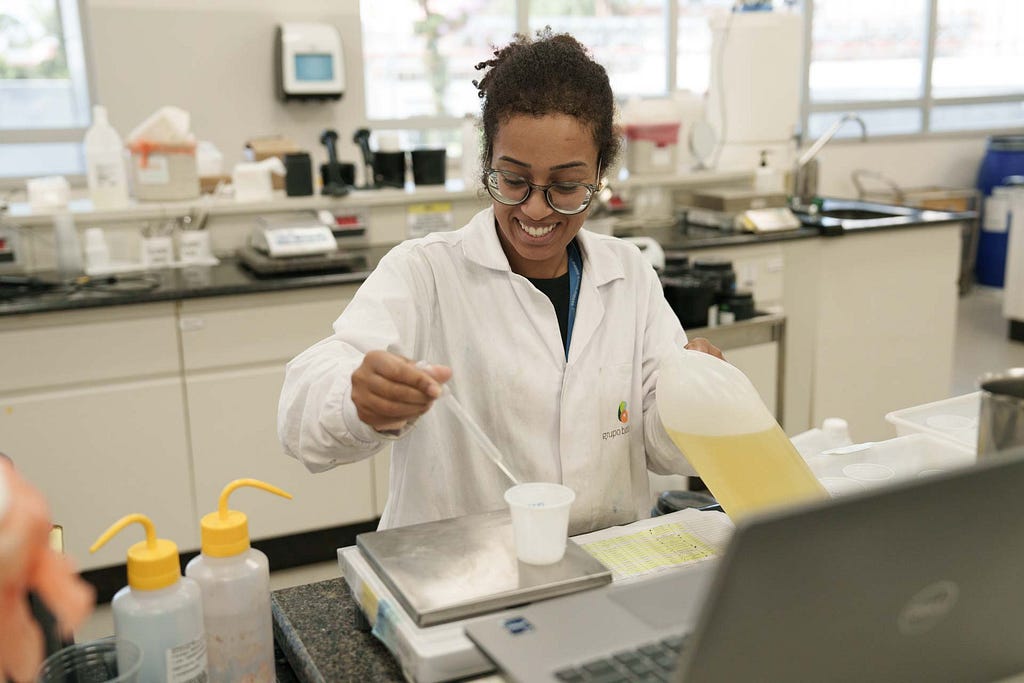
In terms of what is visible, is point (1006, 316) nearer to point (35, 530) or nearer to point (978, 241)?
point (978, 241)

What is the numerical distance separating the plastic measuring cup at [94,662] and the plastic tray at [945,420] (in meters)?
1.06

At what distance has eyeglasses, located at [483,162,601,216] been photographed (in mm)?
1409

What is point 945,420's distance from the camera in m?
1.40

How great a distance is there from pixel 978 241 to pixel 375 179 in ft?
16.2

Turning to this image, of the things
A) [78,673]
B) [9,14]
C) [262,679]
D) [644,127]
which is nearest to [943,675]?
[262,679]

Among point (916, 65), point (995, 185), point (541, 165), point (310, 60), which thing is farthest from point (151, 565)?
point (916, 65)

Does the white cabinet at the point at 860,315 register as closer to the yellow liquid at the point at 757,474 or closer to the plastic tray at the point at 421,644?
the yellow liquid at the point at 757,474

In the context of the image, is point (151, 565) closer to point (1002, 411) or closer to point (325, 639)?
point (325, 639)

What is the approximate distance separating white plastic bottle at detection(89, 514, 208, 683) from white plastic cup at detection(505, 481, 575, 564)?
323mm

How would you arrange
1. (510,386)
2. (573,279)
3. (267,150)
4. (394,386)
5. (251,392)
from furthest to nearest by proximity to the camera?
1. (267,150)
2. (251,392)
3. (573,279)
4. (510,386)
5. (394,386)

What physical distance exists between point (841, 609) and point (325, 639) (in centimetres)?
55

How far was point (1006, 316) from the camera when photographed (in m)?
5.46

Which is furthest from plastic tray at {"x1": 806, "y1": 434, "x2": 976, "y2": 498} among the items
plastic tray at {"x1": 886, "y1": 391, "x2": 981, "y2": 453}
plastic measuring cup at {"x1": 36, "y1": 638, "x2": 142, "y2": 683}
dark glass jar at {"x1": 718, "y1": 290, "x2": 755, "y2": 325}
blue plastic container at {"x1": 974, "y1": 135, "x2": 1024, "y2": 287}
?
blue plastic container at {"x1": 974, "y1": 135, "x2": 1024, "y2": 287}

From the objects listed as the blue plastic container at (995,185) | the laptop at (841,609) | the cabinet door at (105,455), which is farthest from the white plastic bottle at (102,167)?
the blue plastic container at (995,185)
